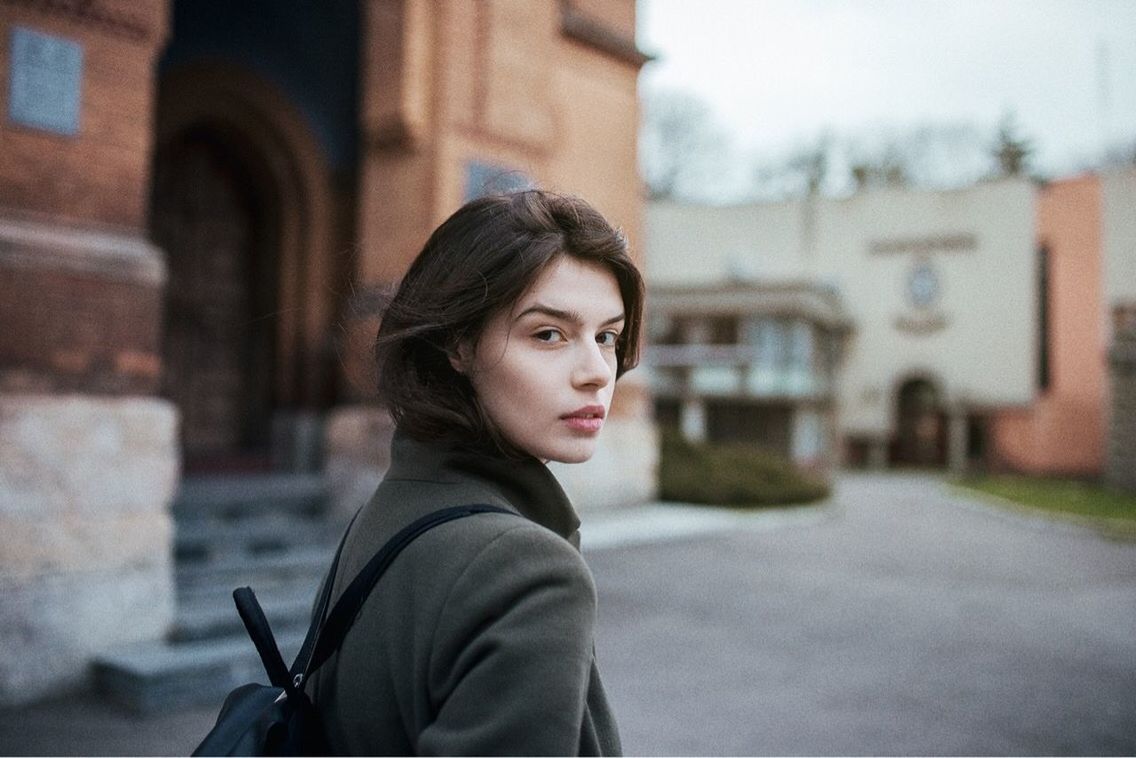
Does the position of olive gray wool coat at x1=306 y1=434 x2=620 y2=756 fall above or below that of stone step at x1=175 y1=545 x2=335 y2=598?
above

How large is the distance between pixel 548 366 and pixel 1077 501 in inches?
713

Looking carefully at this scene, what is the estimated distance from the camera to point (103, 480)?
4484 mm

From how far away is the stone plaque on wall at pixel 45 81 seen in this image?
442 centimetres

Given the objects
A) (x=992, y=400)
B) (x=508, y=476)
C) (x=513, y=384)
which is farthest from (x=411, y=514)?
(x=992, y=400)

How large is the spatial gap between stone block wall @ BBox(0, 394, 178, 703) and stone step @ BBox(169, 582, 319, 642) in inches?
5.1

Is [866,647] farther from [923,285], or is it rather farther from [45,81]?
[923,285]

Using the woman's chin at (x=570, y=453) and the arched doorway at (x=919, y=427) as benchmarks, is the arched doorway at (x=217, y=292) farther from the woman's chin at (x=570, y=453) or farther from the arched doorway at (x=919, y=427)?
the arched doorway at (x=919, y=427)

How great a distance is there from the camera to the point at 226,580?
217 inches

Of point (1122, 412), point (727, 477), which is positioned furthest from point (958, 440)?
point (727, 477)

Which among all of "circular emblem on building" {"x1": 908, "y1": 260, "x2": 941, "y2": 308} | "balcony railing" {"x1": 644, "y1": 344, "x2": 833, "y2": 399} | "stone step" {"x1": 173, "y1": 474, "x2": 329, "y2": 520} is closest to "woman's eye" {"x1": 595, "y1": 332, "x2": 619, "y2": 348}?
"stone step" {"x1": 173, "y1": 474, "x2": 329, "y2": 520}

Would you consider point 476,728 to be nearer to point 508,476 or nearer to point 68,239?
point 508,476

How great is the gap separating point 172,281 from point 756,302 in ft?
73.9

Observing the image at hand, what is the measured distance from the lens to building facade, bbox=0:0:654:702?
4355mm

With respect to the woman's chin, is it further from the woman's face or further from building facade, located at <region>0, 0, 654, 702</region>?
building facade, located at <region>0, 0, 654, 702</region>
